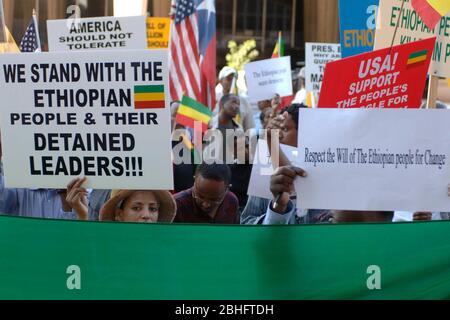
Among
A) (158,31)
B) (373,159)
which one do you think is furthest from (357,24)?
(158,31)

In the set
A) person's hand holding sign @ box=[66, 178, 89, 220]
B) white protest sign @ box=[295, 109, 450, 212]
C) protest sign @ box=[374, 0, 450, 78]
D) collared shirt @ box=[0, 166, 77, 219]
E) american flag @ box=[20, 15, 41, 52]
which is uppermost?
american flag @ box=[20, 15, 41, 52]

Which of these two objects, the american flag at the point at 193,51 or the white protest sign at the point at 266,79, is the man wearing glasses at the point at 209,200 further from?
the white protest sign at the point at 266,79

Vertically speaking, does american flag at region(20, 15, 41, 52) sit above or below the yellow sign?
below

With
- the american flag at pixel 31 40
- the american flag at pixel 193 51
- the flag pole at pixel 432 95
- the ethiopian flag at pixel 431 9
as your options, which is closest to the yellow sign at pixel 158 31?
the american flag at pixel 193 51

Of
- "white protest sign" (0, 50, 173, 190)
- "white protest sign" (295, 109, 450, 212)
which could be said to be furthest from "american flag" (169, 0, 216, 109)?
"white protest sign" (295, 109, 450, 212)

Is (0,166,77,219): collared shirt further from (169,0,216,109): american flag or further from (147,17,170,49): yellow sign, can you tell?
(147,17,170,49): yellow sign

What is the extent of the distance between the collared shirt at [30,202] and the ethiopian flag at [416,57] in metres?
1.97

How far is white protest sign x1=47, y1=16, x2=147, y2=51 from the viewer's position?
6637 millimetres

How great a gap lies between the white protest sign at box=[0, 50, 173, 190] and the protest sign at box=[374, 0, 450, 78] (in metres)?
1.67

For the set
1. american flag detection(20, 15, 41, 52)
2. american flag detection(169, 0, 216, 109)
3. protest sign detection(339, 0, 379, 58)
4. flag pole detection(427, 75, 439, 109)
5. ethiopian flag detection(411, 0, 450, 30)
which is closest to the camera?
flag pole detection(427, 75, 439, 109)

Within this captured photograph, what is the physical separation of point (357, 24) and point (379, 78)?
156 cm

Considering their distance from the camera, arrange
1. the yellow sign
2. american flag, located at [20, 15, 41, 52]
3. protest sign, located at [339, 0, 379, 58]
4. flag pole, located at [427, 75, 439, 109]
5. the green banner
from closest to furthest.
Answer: the green banner → flag pole, located at [427, 75, 439, 109] → protest sign, located at [339, 0, 379, 58] → american flag, located at [20, 15, 41, 52] → the yellow sign
